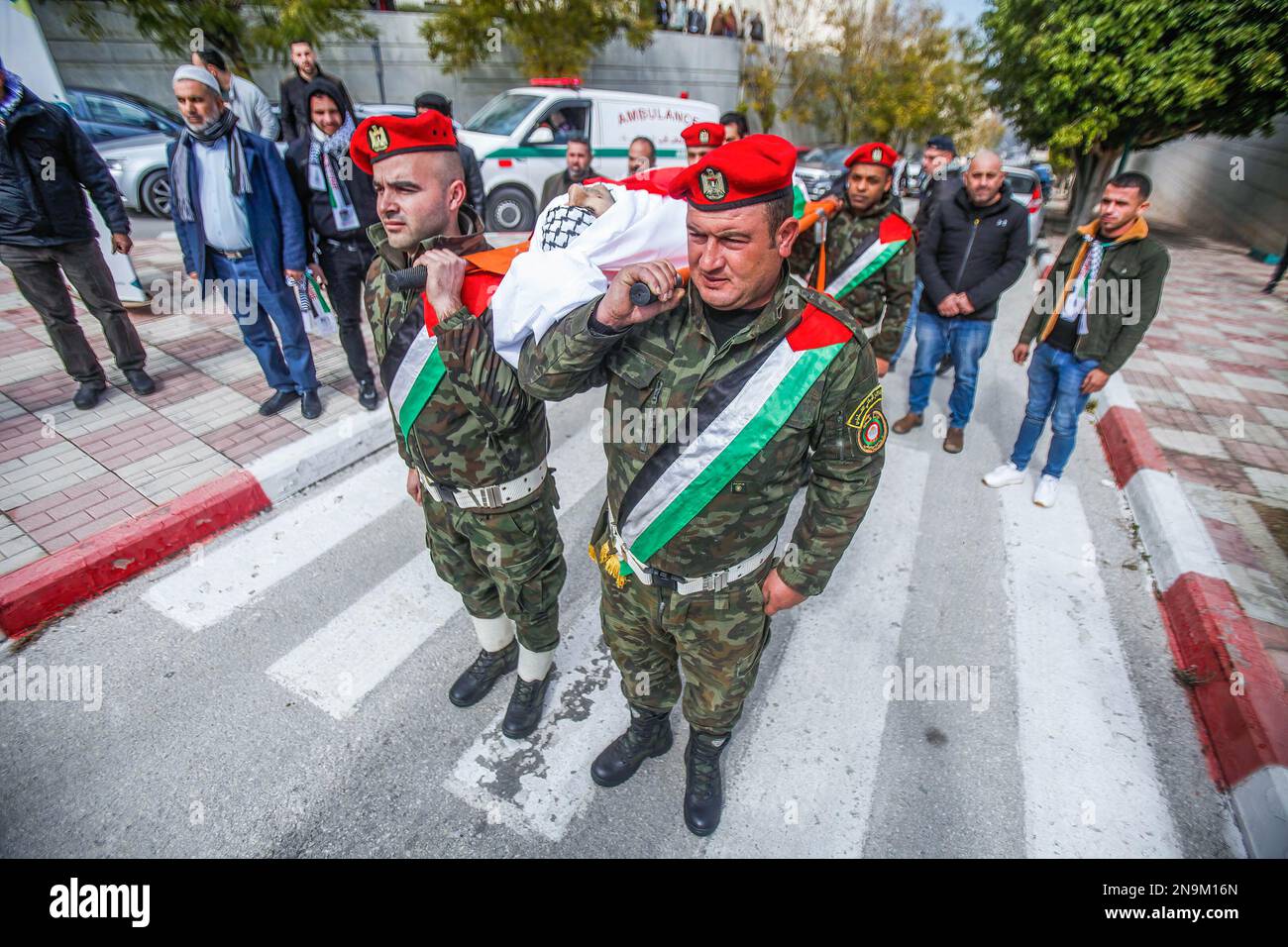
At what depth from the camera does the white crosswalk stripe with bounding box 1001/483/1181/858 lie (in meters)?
2.42

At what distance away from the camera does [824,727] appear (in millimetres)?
2840

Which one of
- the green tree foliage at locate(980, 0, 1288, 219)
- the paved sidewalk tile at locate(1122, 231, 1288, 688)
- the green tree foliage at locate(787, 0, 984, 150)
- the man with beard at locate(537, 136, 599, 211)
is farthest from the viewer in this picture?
the green tree foliage at locate(787, 0, 984, 150)

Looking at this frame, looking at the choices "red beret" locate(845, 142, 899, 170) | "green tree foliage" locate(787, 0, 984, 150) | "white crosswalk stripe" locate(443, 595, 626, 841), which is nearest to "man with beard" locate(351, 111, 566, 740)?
"white crosswalk stripe" locate(443, 595, 626, 841)

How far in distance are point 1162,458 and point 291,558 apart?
612 cm

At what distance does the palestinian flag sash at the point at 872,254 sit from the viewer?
13.6 feet

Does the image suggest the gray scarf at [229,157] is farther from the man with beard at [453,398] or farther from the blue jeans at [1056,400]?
the blue jeans at [1056,400]

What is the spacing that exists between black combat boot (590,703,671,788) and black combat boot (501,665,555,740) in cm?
34

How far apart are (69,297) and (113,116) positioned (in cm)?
816

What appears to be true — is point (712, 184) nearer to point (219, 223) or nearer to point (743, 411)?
point (743, 411)

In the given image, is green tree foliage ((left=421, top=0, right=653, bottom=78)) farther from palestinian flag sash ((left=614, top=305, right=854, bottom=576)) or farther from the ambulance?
palestinian flag sash ((left=614, top=305, right=854, bottom=576))

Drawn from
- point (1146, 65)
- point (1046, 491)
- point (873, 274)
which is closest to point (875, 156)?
point (873, 274)

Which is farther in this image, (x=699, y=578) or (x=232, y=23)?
(x=232, y=23)

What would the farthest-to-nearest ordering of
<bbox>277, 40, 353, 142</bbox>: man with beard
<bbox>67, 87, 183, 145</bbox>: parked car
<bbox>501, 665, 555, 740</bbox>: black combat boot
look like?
1. <bbox>67, 87, 183, 145</bbox>: parked car
2. <bbox>277, 40, 353, 142</bbox>: man with beard
3. <bbox>501, 665, 555, 740</bbox>: black combat boot

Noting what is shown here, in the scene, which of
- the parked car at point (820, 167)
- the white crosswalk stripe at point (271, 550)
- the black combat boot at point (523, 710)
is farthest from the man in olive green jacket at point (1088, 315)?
the parked car at point (820, 167)
